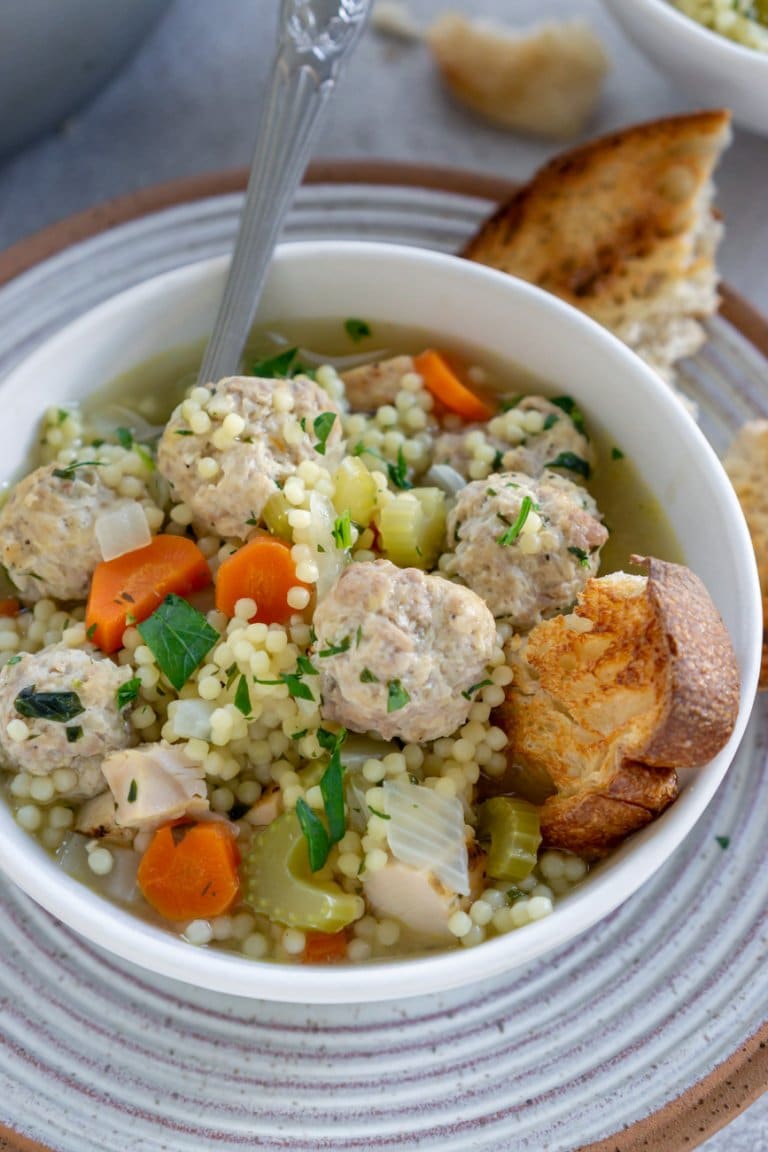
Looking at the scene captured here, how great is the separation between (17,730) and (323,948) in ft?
2.34

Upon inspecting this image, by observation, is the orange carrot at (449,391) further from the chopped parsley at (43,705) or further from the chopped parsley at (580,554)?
the chopped parsley at (43,705)

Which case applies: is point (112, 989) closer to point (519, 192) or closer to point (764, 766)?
point (764, 766)

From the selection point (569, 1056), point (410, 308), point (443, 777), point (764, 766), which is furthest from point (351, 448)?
point (569, 1056)

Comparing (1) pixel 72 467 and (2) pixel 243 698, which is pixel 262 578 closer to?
(2) pixel 243 698

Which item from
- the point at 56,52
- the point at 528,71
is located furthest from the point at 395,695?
the point at 528,71

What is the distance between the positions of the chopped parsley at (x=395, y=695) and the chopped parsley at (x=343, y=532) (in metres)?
0.37

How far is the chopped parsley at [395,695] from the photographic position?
2.11m

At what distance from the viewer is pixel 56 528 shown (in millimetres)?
2457

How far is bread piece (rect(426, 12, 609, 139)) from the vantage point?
3754 mm

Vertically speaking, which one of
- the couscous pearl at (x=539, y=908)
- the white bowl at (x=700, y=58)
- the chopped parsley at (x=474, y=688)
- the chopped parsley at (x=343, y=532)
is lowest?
the couscous pearl at (x=539, y=908)

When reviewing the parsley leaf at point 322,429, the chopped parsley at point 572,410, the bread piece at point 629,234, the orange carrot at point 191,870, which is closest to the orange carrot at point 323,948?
the orange carrot at point 191,870

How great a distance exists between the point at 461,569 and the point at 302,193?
1.42 m

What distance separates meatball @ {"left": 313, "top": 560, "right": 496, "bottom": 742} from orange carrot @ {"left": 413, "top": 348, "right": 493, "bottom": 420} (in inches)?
A: 30.1

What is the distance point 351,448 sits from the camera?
8.84ft
